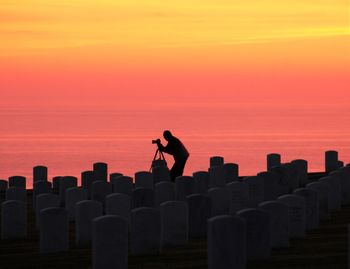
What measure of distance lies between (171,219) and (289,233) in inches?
74.6

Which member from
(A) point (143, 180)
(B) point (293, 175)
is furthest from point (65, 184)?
(B) point (293, 175)

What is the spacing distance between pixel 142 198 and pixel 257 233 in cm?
506

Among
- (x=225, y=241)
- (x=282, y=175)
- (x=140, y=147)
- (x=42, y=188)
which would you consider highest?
(x=140, y=147)

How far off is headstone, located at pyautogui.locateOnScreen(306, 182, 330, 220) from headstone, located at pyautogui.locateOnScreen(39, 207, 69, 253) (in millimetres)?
5249

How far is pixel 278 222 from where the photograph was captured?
60.8ft

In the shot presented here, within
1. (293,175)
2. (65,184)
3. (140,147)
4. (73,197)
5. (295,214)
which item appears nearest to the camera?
(295,214)

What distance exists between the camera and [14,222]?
68.0 feet

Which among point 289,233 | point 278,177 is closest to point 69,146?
point 278,177

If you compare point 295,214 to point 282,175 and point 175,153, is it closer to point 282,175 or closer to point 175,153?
point 282,175

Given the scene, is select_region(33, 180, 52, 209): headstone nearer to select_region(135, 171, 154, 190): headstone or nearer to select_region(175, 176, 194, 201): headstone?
select_region(135, 171, 154, 190): headstone

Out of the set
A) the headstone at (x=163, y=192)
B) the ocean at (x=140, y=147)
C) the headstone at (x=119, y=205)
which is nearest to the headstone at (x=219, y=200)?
the headstone at (x=163, y=192)

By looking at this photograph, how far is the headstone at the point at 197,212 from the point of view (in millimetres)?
20047

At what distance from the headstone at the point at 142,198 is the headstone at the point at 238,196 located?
4.70ft

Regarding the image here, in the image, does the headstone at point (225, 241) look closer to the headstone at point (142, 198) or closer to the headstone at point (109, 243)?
the headstone at point (109, 243)
